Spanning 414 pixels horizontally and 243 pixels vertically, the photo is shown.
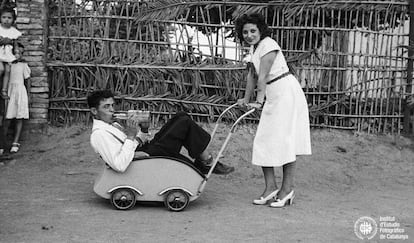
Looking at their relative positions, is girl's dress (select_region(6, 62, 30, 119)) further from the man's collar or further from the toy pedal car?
the toy pedal car

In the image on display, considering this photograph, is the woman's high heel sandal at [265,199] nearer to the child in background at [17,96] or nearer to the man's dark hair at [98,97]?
the man's dark hair at [98,97]

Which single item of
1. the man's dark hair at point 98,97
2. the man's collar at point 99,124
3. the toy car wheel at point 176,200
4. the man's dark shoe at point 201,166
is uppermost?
the man's dark hair at point 98,97

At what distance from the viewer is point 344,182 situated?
6.56 m

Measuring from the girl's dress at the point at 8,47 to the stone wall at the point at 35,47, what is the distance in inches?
14.1

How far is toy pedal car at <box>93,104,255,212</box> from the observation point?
193 inches

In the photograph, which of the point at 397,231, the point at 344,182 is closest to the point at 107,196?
the point at 397,231

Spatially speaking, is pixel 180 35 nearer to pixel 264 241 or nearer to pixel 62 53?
pixel 62 53

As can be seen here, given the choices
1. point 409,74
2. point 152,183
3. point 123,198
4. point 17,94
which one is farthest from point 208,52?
point 123,198

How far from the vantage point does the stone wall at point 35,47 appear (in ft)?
24.9

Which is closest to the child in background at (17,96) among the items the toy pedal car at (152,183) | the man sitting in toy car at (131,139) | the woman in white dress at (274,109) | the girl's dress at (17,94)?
the girl's dress at (17,94)

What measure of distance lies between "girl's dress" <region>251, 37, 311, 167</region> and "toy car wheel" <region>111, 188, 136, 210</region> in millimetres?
1108

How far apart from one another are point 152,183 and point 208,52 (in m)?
3.04

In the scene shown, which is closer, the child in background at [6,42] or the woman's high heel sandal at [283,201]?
the woman's high heel sandal at [283,201]

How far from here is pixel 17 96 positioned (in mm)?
7219
